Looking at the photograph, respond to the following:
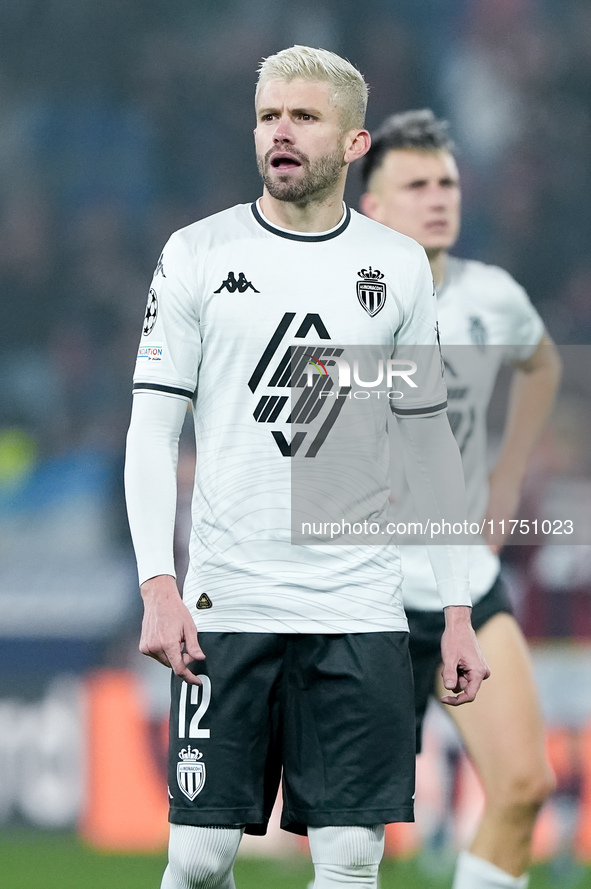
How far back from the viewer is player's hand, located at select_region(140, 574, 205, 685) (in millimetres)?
2199

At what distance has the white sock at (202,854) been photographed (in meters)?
2.30

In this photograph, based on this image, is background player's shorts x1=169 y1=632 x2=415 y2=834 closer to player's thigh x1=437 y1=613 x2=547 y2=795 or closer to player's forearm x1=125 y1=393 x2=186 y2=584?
player's forearm x1=125 y1=393 x2=186 y2=584

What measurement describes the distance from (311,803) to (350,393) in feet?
2.40

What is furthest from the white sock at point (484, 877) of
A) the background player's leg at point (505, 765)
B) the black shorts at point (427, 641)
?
the black shorts at point (427, 641)

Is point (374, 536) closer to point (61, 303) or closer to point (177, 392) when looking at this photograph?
point (177, 392)

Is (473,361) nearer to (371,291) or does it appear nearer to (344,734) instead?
(371,291)

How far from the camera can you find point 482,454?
3596mm

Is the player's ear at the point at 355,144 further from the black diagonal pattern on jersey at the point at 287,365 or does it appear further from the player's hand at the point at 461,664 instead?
the player's hand at the point at 461,664

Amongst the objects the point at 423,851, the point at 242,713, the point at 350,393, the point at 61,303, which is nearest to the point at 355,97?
the point at 350,393

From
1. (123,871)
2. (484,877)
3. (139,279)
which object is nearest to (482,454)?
(484,877)

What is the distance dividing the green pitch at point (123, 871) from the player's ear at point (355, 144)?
8.28ft

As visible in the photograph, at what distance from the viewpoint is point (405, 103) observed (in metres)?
6.89

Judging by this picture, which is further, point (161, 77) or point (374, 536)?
point (161, 77)

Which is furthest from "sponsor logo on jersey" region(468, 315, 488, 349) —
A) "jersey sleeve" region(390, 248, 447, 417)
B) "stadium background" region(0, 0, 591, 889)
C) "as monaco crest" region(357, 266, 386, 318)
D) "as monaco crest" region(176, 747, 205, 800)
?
"as monaco crest" region(176, 747, 205, 800)
